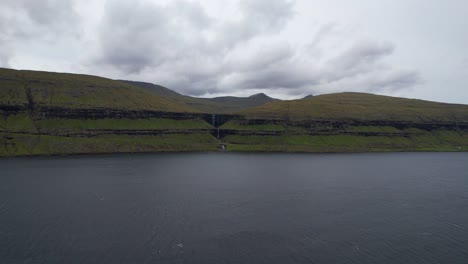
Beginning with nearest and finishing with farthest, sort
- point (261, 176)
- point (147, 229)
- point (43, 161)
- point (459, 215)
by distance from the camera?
point (147, 229), point (459, 215), point (261, 176), point (43, 161)

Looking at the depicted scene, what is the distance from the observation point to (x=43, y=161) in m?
150

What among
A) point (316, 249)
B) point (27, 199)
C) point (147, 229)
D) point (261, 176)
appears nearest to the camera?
point (316, 249)

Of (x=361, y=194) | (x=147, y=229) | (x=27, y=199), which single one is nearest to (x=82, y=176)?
(x=27, y=199)

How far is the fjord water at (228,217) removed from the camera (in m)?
48.6

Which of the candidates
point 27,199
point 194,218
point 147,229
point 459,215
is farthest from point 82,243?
point 459,215

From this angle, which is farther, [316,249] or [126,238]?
[126,238]

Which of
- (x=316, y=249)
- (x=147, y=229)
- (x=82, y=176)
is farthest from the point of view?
(x=82, y=176)

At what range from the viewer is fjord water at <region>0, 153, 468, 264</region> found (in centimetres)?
4856

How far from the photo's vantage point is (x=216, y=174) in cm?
12194

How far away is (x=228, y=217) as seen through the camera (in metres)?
67.4

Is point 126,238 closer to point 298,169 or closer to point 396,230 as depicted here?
point 396,230

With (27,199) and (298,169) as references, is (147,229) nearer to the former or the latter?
(27,199)

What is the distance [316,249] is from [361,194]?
49.6 metres

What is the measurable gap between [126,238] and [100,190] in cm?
4354
